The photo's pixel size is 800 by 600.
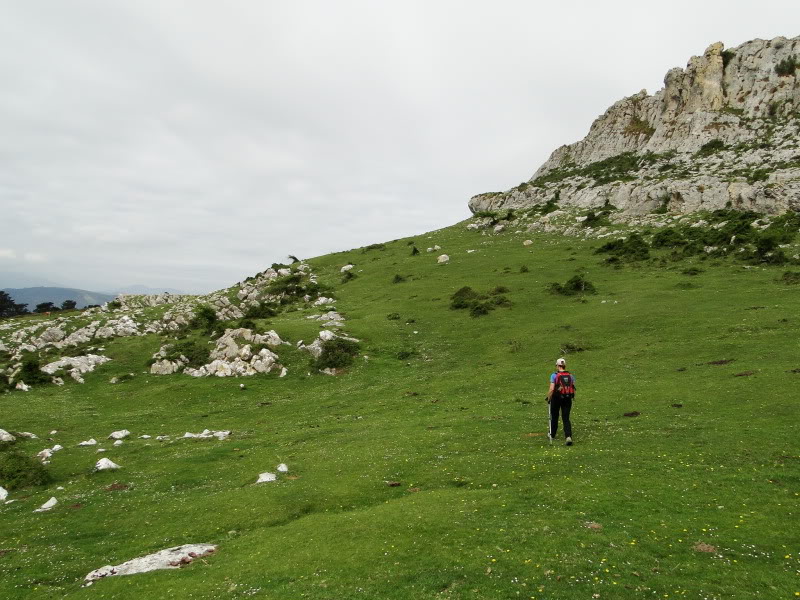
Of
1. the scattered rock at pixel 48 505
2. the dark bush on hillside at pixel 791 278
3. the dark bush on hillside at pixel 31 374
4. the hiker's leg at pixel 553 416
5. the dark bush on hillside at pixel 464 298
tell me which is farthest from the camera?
the dark bush on hillside at pixel 464 298

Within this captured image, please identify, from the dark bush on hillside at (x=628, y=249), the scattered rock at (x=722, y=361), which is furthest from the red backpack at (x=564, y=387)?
the dark bush on hillside at (x=628, y=249)

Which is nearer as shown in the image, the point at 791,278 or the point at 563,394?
the point at 563,394

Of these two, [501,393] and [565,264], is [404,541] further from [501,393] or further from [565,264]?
[565,264]

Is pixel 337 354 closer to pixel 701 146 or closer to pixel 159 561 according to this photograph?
pixel 159 561

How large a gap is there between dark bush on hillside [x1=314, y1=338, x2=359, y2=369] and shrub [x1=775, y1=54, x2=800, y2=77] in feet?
526

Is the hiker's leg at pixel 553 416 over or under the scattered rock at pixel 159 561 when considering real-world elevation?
over

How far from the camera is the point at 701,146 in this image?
135m

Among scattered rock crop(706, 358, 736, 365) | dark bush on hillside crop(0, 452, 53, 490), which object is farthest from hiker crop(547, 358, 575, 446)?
dark bush on hillside crop(0, 452, 53, 490)

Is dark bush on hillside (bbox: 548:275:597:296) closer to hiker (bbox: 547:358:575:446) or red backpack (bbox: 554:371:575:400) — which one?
hiker (bbox: 547:358:575:446)

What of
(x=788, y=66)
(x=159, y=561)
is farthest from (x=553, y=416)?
(x=788, y=66)

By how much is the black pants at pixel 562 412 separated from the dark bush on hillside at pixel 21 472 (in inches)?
1228

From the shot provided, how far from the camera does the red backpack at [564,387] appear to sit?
82.9 ft

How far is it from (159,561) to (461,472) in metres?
14.4

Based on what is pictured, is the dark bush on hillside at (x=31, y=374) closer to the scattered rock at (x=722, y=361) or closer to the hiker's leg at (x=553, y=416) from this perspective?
the hiker's leg at (x=553, y=416)
